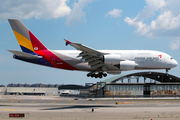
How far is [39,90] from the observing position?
12900cm

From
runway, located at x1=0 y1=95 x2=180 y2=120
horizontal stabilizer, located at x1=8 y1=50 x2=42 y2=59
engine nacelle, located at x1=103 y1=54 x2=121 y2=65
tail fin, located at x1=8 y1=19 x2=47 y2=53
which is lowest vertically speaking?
runway, located at x1=0 y1=95 x2=180 y2=120

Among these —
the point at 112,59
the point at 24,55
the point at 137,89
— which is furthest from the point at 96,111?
the point at 137,89

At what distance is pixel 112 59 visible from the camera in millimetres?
42156

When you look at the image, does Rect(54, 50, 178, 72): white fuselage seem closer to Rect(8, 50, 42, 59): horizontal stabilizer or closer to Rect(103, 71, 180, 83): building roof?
Rect(8, 50, 42, 59): horizontal stabilizer

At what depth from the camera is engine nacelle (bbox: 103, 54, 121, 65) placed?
4205 cm

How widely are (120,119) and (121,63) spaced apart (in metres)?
17.9

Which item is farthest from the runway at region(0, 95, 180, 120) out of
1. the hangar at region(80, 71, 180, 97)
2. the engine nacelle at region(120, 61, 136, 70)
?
the hangar at region(80, 71, 180, 97)

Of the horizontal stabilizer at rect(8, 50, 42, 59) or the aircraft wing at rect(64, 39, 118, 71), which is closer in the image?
the aircraft wing at rect(64, 39, 118, 71)

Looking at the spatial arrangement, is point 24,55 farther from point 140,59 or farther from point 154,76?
point 154,76

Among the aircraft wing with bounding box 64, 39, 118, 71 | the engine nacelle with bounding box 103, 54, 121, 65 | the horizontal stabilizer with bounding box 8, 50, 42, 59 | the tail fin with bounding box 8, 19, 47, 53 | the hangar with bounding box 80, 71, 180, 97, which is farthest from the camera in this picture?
the hangar with bounding box 80, 71, 180, 97

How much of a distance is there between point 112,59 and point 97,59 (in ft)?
10.5

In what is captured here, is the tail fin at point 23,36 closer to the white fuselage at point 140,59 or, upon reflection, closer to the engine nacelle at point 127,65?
the white fuselage at point 140,59

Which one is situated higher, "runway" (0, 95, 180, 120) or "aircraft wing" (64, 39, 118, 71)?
"aircraft wing" (64, 39, 118, 71)

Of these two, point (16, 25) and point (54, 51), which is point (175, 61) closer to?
point (54, 51)
